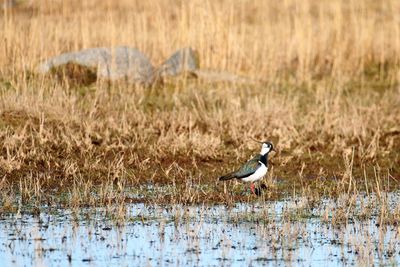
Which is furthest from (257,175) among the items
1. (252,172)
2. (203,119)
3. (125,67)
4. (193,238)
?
(125,67)

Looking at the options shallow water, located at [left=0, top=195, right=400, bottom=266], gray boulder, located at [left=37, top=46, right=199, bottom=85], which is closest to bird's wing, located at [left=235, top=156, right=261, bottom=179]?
shallow water, located at [left=0, top=195, right=400, bottom=266]

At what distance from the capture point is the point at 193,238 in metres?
7.54

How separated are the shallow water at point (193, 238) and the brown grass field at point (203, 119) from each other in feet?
1.68

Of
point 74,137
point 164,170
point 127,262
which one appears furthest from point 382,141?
point 127,262

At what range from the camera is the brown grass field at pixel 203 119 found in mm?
9844

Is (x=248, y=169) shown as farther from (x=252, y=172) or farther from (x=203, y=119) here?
(x=203, y=119)

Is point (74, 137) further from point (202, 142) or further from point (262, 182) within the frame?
point (262, 182)

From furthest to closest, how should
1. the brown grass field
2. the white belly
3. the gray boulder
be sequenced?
the gray boulder < the brown grass field < the white belly

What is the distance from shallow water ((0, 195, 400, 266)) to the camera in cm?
695

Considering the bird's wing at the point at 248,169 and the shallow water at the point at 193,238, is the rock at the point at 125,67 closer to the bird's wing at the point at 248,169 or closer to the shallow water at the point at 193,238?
the bird's wing at the point at 248,169

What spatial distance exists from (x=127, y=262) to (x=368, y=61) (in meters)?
11.0

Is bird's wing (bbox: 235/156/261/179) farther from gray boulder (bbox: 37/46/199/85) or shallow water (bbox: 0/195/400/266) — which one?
gray boulder (bbox: 37/46/199/85)

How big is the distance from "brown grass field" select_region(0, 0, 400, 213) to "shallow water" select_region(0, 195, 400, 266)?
51 cm

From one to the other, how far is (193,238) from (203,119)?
503 centimetres
